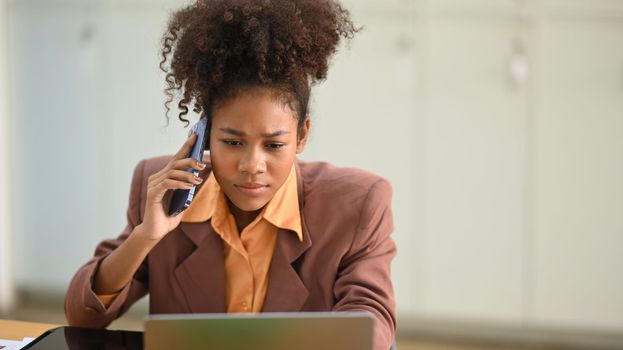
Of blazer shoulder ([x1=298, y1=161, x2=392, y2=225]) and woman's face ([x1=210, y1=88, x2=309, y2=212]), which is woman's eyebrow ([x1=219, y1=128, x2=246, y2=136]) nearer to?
woman's face ([x1=210, y1=88, x2=309, y2=212])

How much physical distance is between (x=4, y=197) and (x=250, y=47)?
252 cm

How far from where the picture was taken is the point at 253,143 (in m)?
1.46

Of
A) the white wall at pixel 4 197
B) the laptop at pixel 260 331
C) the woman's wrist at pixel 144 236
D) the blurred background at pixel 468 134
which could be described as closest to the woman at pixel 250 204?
the woman's wrist at pixel 144 236

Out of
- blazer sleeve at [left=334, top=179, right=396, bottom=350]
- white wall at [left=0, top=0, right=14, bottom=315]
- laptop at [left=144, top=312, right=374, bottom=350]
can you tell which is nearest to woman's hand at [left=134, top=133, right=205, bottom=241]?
blazer sleeve at [left=334, top=179, right=396, bottom=350]

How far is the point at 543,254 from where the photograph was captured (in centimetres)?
311

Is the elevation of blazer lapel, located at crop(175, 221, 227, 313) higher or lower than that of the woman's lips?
lower

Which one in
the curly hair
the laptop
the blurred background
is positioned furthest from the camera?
the blurred background

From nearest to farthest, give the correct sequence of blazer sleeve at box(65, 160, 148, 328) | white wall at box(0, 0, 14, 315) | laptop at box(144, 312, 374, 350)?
1. laptop at box(144, 312, 374, 350)
2. blazer sleeve at box(65, 160, 148, 328)
3. white wall at box(0, 0, 14, 315)

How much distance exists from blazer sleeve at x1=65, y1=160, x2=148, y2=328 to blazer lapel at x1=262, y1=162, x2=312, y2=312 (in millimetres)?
272

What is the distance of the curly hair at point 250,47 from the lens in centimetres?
144

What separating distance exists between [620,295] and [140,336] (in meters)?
2.18

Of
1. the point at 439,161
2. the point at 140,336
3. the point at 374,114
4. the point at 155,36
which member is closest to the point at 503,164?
the point at 439,161

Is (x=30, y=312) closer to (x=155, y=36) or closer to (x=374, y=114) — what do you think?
(x=155, y=36)

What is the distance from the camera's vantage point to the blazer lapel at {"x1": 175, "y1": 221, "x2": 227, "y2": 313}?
1.60 meters
